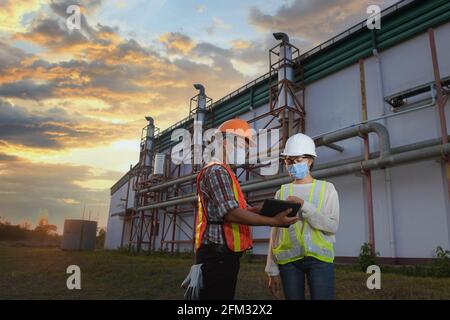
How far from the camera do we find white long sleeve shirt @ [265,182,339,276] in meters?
2.46

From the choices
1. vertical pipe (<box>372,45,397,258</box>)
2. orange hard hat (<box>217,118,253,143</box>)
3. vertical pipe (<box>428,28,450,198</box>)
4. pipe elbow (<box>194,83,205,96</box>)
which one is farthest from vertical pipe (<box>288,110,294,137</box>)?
orange hard hat (<box>217,118,253,143</box>)

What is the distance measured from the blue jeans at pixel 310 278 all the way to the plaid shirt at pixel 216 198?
575mm

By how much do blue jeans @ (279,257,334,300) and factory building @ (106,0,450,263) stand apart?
25.8ft

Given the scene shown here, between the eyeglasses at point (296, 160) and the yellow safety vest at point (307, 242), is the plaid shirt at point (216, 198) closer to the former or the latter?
the yellow safety vest at point (307, 242)

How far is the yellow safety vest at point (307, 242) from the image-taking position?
247 cm

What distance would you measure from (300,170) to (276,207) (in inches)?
23.5

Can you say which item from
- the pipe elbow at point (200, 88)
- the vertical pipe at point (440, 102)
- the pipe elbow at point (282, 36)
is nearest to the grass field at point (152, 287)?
the vertical pipe at point (440, 102)

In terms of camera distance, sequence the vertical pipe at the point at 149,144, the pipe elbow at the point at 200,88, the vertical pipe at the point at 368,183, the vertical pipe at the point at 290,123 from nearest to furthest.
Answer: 1. the vertical pipe at the point at 368,183
2. the vertical pipe at the point at 290,123
3. the pipe elbow at the point at 200,88
4. the vertical pipe at the point at 149,144

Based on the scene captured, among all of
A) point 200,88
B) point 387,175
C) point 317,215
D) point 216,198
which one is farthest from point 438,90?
point 200,88

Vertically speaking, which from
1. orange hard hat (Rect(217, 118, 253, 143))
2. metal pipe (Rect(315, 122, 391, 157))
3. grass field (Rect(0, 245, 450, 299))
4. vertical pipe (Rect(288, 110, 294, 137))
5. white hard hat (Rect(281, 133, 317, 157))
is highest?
vertical pipe (Rect(288, 110, 294, 137))

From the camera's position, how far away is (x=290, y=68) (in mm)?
14539

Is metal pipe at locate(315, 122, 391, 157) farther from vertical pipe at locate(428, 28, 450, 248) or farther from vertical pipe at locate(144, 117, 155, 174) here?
vertical pipe at locate(144, 117, 155, 174)

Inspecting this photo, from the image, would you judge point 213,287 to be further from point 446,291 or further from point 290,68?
point 290,68

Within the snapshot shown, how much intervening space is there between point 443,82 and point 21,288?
39.0 feet
